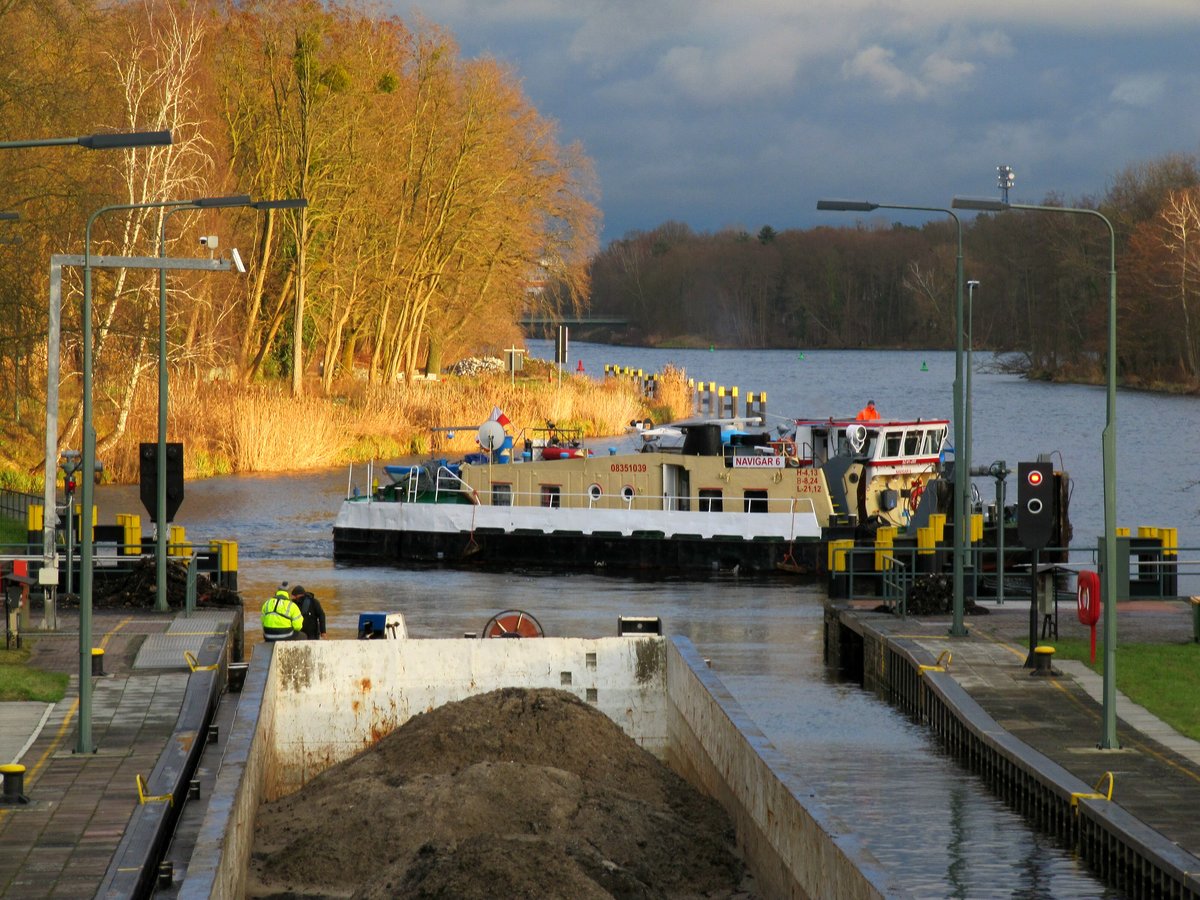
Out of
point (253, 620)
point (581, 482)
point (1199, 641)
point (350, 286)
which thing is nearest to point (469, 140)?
point (350, 286)

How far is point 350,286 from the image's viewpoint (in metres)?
80.9

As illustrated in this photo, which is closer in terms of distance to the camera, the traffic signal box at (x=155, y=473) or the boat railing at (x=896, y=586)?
the traffic signal box at (x=155, y=473)

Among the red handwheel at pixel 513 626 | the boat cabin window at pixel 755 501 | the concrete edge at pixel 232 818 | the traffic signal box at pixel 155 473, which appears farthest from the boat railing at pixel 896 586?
the concrete edge at pixel 232 818

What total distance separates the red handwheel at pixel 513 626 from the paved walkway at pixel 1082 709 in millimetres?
6066

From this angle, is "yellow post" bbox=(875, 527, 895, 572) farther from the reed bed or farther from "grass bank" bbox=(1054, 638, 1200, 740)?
the reed bed

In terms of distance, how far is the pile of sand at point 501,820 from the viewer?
1474 cm

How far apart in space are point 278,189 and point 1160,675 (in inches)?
2202

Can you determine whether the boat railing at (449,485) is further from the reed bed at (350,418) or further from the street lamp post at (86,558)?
the street lamp post at (86,558)

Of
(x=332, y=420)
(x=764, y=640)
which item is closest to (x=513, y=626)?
(x=764, y=640)

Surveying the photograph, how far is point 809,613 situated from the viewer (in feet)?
131

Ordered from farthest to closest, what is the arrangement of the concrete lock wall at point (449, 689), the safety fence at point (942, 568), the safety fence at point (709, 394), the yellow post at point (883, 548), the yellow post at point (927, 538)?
the safety fence at point (709, 394) → the yellow post at point (927, 538) → the yellow post at point (883, 548) → the safety fence at point (942, 568) → the concrete lock wall at point (449, 689)

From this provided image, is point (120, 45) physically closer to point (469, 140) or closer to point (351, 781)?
point (469, 140)

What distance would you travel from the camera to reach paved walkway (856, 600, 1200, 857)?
17.5 metres

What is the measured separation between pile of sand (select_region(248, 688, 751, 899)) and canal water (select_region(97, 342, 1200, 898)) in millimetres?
2099
